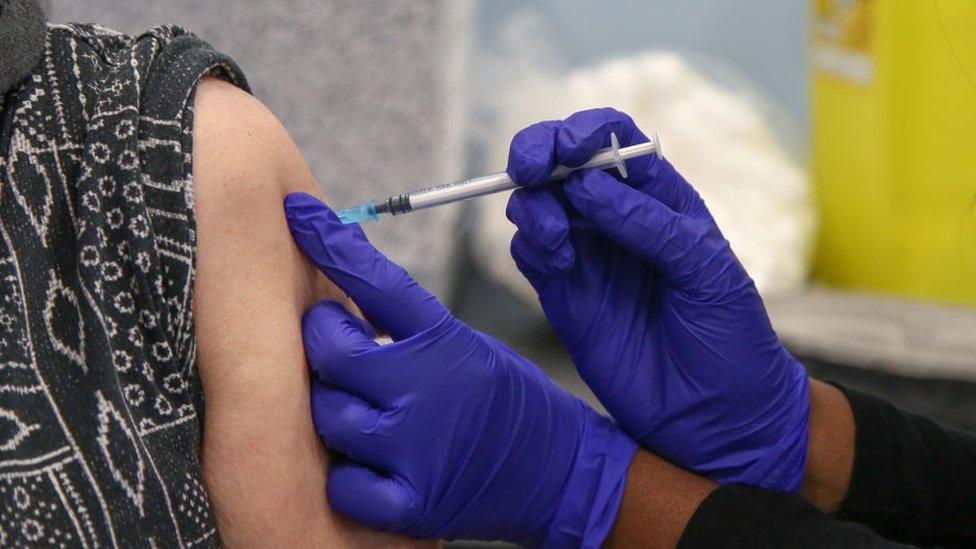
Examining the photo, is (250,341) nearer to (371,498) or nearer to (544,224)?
(371,498)

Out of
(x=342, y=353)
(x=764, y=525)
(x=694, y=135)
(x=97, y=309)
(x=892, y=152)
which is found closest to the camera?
(x=97, y=309)

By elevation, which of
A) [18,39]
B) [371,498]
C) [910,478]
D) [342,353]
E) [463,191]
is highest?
[18,39]

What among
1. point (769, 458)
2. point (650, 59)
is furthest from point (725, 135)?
point (769, 458)

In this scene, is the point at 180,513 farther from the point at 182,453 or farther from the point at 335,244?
the point at 335,244

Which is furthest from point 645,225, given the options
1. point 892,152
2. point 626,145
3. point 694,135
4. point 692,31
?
point 692,31

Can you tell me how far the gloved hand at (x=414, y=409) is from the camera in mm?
863

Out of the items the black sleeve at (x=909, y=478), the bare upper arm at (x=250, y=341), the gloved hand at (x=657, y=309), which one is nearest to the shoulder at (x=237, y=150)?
the bare upper arm at (x=250, y=341)

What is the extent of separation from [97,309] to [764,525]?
0.66 metres

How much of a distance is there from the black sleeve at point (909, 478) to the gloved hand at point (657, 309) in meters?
A: 0.08

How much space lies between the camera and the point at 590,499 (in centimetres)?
104

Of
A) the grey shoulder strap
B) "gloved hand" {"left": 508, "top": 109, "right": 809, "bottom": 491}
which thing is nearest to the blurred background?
"gloved hand" {"left": 508, "top": 109, "right": 809, "bottom": 491}

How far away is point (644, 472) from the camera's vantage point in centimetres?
106

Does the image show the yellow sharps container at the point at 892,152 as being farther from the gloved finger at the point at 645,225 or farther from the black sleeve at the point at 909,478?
the gloved finger at the point at 645,225

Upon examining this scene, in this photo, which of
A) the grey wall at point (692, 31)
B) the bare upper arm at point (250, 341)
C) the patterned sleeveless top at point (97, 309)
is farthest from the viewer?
the grey wall at point (692, 31)
